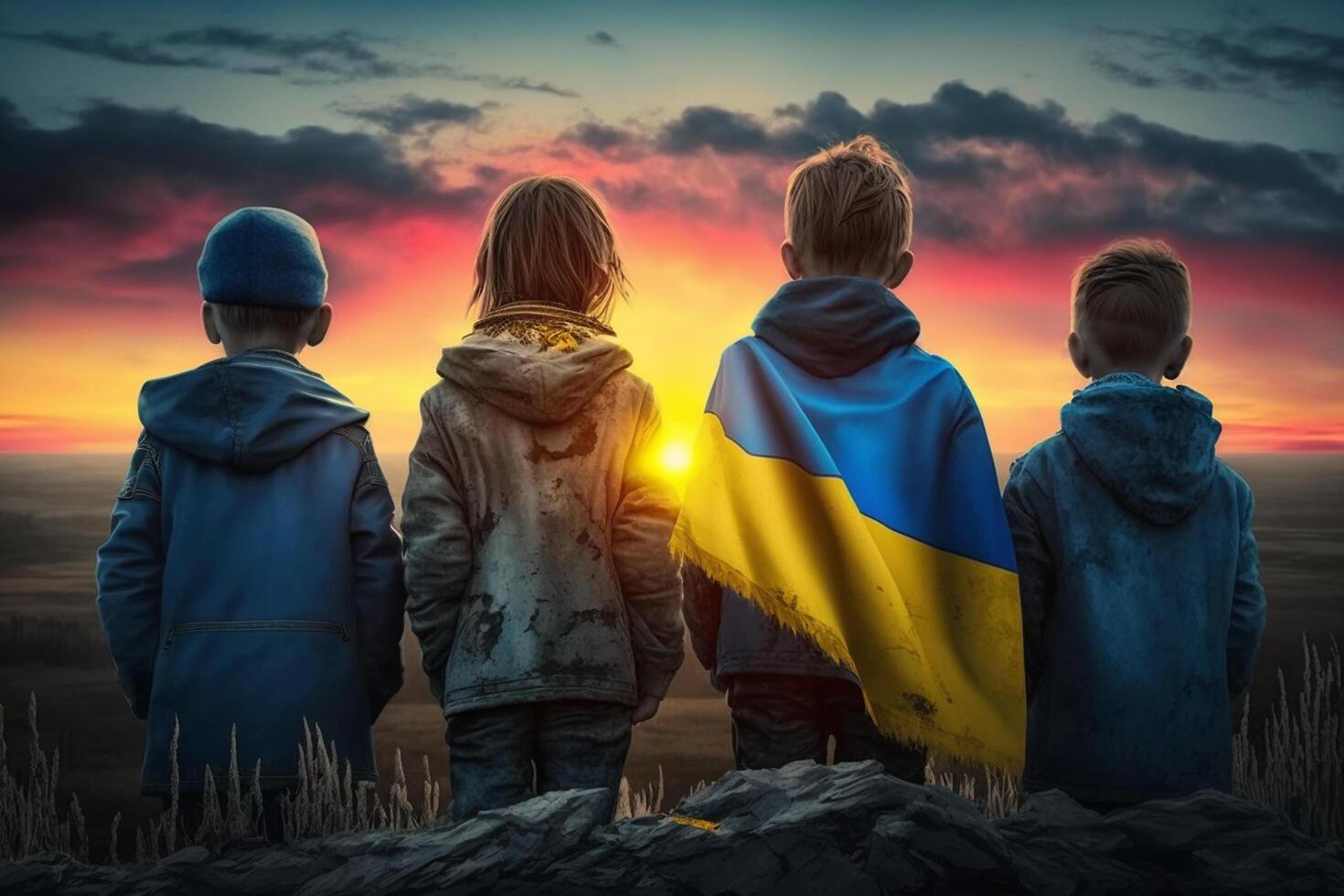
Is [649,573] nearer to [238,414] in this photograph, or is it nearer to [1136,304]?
[238,414]

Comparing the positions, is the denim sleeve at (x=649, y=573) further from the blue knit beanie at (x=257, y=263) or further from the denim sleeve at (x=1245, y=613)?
the denim sleeve at (x=1245, y=613)

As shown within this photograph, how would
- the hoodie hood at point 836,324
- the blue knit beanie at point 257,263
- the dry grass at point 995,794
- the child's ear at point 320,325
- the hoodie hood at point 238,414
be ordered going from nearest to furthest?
the hoodie hood at point 836,324 → the hoodie hood at point 238,414 → the blue knit beanie at point 257,263 → the child's ear at point 320,325 → the dry grass at point 995,794

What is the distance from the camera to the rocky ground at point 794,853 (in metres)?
2.81

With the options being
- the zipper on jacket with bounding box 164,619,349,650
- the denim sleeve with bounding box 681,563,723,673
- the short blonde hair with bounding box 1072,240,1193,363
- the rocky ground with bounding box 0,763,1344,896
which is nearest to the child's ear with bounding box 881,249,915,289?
the short blonde hair with bounding box 1072,240,1193,363

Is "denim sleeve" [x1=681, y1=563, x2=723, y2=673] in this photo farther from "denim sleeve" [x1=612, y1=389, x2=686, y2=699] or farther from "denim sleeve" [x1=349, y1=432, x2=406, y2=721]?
"denim sleeve" [x1=349, y1=432, x2=406, y2=721]

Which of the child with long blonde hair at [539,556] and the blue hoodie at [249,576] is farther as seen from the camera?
the blue hoodie at [249,576]

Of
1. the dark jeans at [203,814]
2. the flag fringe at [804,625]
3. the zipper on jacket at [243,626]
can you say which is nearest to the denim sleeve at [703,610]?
the flag fringe at [804,625]

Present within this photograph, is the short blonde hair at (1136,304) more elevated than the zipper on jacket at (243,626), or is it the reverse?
the short blonde hair at (1136,304)

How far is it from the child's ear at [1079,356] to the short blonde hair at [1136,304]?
40 mm

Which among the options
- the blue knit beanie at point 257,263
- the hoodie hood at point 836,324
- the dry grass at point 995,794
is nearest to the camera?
the hoodie hood at point 836,324

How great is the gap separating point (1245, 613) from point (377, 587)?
2574 millimetres

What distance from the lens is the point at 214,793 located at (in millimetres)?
3514

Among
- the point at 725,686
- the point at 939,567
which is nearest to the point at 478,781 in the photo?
the point at 725,686

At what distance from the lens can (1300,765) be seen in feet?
16.1
